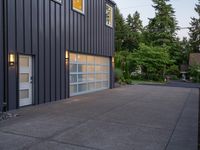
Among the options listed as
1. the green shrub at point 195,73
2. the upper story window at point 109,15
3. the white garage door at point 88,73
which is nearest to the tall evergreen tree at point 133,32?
the green shrub at point 195,73

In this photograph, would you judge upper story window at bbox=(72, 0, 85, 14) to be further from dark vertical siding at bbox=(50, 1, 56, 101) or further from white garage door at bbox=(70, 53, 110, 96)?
white garage door at bbox=(70, 53, 110, 96)

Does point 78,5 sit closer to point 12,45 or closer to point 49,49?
point 49,49

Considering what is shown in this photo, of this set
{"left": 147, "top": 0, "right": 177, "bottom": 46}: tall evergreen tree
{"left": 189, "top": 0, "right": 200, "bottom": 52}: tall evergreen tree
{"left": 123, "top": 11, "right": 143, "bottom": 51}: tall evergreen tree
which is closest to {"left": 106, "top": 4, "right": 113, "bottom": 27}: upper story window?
{"left": 147, "top": 0, "right": 177, "bottom": 46}: tall evergreen tree

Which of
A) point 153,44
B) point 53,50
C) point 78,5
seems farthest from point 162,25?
point 53,50

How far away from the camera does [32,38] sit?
8258 millimetres

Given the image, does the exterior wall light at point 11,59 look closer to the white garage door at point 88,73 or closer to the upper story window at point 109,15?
the white garage door at point 88,73

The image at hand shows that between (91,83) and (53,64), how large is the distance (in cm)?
415

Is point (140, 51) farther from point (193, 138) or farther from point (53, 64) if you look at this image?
point (193, 138)

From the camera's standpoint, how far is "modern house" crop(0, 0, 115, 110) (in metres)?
7.38

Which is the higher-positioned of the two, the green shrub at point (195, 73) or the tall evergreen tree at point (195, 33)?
the tall evergreen tree at point (195, 33)

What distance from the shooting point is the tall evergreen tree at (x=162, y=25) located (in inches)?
1461

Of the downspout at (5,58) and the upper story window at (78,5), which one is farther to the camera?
the upper story window at (78,5)

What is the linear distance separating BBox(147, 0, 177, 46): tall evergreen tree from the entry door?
3100 centimetres

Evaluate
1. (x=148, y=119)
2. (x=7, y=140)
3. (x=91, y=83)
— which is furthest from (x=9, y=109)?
(x=91, y=83)
